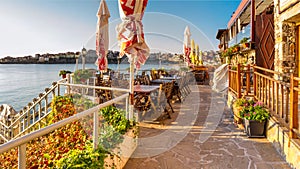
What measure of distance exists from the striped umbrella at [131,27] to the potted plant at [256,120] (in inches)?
91.0

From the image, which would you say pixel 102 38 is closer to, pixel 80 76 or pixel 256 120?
pixel 80 76

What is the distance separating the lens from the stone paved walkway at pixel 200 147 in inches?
122

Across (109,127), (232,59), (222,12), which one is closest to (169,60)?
(232,59)

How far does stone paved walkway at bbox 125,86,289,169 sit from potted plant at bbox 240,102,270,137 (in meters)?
0.13

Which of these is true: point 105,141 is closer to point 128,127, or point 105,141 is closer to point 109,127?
point 109,127

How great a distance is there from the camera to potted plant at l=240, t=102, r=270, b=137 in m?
4.02

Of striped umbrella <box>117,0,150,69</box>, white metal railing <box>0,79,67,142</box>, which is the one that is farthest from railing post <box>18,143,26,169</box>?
white metal railing <box>0,79,67,142</box>

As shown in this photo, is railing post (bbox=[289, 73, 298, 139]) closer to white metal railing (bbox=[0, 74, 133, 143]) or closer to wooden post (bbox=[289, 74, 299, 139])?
wooden post (bbox=[289, 74, 299, 139])

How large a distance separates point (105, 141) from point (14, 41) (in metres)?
22.2

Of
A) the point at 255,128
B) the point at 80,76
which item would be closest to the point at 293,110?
the point at 255,128

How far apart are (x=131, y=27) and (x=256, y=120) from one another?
2723 millimetres

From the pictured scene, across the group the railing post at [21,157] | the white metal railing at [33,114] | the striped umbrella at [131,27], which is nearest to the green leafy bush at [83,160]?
the railing post at [21,157]

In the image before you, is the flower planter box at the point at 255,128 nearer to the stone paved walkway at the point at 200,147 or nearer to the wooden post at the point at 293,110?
the stone paved walkway at the point at 200,147

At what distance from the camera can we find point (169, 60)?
1498 cm
